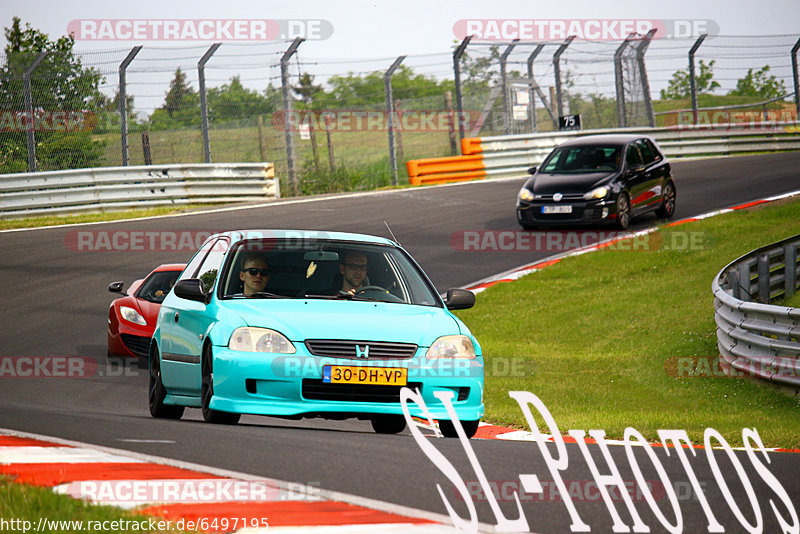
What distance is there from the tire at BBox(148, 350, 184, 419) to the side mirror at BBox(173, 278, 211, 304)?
853 millimetres

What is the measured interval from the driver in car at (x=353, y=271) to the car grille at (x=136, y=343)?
4284mm

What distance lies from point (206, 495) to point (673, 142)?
1160 inches

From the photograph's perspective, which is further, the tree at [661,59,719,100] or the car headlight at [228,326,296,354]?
the tree at [661,59,719,100]

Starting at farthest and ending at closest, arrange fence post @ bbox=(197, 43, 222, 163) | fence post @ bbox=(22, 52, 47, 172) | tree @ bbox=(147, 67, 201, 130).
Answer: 1. fence post @ bbox=(197, 43, 222, 163)
2. tree @ bbox=(147, 67, 201, 130)
3. fence post @ bbox=(22, 52, 47, 172)

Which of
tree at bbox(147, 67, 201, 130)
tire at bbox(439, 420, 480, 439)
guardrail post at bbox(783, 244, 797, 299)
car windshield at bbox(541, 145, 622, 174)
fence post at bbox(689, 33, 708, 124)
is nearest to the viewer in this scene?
tire at bbox(439, 420, 480, 439)

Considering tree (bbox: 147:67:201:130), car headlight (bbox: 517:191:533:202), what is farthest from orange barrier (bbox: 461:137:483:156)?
car headlight (bbox: 517:191:533:202)

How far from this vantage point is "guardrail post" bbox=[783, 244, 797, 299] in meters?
14.1

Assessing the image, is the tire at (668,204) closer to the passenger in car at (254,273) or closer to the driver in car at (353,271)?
the driver in car at (353,271)

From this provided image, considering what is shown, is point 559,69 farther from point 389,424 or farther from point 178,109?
point 389,424

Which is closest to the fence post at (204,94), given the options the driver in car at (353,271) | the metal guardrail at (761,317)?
the metal guardrail at (761,317)

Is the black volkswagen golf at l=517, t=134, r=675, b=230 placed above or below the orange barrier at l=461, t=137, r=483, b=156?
below

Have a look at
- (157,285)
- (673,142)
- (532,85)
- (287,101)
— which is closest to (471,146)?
(532,85)

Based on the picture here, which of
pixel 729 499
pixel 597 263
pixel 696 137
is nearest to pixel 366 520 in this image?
pixel 729 499

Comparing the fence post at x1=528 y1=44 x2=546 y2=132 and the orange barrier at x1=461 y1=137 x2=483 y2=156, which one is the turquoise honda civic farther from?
the fence post at x1=528 y1=44 x2=546 y2=132
